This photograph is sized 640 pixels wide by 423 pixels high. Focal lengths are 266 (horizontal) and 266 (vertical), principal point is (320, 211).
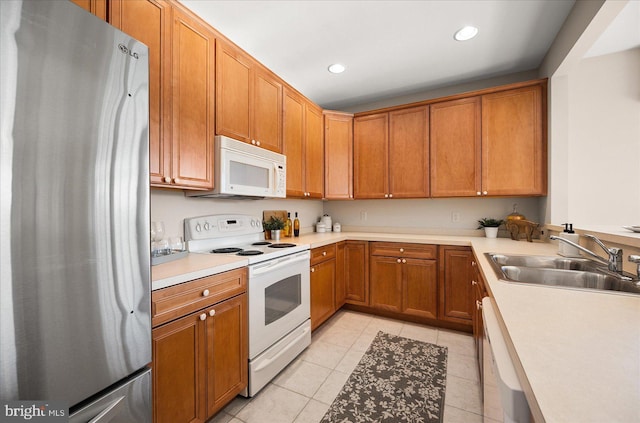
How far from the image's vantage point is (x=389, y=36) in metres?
2.13

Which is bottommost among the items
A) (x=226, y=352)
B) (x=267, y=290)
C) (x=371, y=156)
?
(x=226, y=352)

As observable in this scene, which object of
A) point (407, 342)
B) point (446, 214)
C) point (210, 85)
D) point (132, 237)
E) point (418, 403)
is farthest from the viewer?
point (446, 214)

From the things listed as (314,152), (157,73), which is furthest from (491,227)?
(157,73)

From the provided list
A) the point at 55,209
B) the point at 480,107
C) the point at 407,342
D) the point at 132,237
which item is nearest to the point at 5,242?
the point at 55,209

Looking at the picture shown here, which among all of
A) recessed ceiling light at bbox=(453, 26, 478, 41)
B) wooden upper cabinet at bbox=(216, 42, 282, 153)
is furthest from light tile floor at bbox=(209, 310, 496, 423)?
recessed ceiling light at bbox=(453, 26, 478, 41)

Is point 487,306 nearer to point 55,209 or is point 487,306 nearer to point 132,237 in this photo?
point 132,237

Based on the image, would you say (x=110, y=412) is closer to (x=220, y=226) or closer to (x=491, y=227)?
(x=220, y=226)

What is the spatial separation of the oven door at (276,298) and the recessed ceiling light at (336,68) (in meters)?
1.82

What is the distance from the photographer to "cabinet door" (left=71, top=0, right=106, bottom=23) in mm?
1184

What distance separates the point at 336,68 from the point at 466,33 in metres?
1.13

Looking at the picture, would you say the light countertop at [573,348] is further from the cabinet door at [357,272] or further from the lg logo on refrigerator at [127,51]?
the cabinet door at [357,272]

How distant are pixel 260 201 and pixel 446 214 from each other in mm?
2154

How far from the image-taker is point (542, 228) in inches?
101

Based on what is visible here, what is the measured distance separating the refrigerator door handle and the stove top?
87cm
